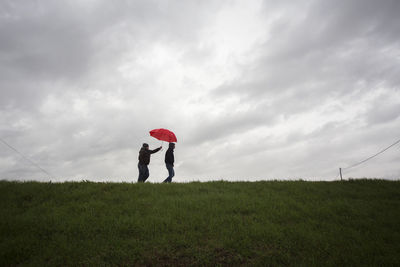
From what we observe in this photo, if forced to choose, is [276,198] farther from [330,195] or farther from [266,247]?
[266,247]

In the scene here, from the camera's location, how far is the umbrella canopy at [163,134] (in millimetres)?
15062

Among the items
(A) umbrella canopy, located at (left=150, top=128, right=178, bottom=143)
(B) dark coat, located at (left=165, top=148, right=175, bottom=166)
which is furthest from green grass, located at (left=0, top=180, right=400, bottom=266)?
(A) umbrella canopy, located at (left=150, top=128, right=178, bottom=143)

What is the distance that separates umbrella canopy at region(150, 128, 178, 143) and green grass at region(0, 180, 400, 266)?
10.9 ft

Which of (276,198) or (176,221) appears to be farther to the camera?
(276,198)

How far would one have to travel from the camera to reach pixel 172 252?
280 inches

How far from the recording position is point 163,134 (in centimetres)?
1516

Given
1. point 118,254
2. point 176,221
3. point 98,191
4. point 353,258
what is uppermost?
point 98,191

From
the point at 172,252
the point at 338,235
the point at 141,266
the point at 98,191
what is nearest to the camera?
the point at 141,266

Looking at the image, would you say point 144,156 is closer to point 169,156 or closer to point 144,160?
point 144,160

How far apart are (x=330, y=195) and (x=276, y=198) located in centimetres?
293

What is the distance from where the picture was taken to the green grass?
695 centimetres

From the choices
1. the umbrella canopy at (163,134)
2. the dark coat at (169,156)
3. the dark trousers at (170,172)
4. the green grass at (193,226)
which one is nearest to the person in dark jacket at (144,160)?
the dark coat at (169,156)

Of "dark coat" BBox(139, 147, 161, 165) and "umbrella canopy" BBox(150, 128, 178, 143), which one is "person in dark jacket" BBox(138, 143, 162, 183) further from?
"umbrella canopy" BBox(150, 128, 178, 143)

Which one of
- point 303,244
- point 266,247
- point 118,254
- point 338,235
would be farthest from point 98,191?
point 338,235
